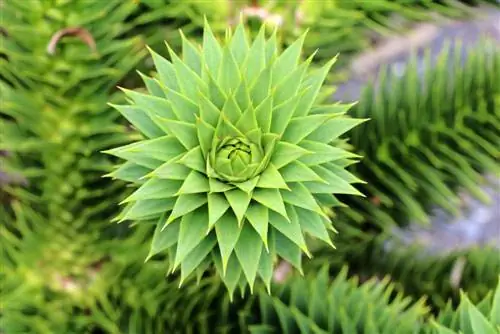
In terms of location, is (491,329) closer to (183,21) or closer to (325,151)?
(325,151)

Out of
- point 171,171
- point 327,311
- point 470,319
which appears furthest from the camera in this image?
point 327,311

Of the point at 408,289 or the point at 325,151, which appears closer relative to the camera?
the point at 325,151

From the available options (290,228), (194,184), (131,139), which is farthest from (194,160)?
(131,139)

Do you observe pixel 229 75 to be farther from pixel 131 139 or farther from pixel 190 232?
pixel 131 139

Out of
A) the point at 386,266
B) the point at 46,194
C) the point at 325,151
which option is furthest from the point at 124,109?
the point at 386,266

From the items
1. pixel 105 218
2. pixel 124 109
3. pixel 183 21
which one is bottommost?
pixel 105 218

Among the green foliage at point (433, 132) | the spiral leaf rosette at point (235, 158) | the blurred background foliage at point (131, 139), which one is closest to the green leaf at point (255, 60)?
the spiral leaf rosette at point (235, 158)
